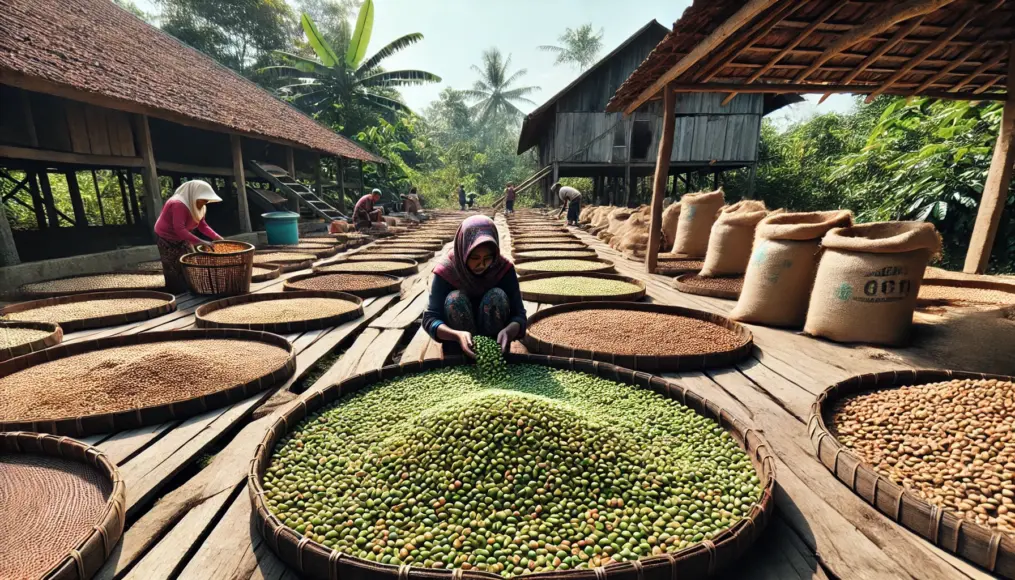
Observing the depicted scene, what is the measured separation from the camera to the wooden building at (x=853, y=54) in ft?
10.0

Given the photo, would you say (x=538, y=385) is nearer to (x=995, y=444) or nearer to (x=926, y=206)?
(x=995, y=444)

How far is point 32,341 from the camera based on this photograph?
7.54 ft

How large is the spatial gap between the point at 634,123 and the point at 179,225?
1266cm

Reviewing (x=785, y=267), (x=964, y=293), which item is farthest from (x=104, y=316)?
(x=964, y=293)

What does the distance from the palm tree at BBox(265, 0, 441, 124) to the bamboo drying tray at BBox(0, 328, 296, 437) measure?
14.1 metres

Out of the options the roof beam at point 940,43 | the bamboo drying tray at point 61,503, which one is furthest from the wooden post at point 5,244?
the roof beam at point 940,43

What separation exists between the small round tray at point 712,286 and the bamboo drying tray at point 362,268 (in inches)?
116

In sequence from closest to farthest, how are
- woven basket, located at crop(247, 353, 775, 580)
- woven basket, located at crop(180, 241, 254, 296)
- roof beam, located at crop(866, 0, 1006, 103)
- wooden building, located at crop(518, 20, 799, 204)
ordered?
woven basket, located at crop(247, 353, 775, 580)
roof beam, located at crop(866, 0, 1006, 103)
woven basket, located at crop(180, 241, 254, 296)
wooden building, located at crop(518, 20, 799, 204)

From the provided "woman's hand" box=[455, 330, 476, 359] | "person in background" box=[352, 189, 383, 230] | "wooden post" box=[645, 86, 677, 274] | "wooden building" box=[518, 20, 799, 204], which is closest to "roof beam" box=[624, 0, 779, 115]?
"wooden post" box=[645, 86, 677, 274]

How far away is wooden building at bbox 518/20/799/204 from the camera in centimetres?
1244

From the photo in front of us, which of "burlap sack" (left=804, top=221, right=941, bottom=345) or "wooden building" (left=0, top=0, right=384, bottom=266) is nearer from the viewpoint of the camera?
"burlap sack" (left=804, top=221, right=941, bottom=345)

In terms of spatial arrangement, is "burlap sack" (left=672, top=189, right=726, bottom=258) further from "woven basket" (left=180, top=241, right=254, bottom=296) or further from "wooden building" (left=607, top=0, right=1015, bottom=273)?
"woven basket" (left=180, top=241, right=254, bottom=296)

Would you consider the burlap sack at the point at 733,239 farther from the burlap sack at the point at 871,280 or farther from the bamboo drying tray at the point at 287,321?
the bamboo drying tray at the point at 287,321

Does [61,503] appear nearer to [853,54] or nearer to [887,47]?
[887,47]
